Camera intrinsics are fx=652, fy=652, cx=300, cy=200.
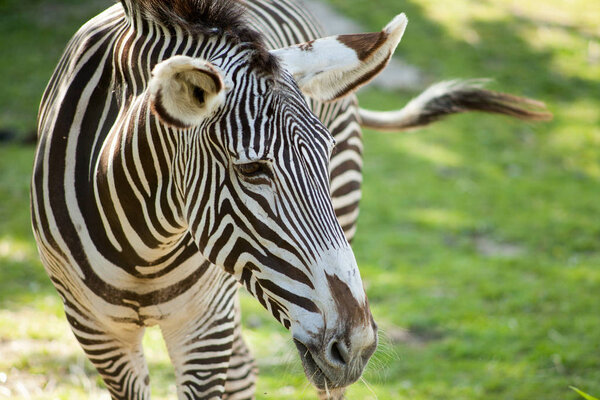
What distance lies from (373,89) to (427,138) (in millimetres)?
1617

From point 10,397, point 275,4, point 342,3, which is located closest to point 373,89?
point 342,3

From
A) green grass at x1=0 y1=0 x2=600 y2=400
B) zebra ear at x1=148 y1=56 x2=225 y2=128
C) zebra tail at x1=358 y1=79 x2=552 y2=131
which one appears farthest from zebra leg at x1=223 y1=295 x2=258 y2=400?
zebra ear at x1=148 y1=56 x2=225 y2=128

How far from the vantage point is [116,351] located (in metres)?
2.96

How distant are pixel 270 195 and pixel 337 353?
536 millimetres

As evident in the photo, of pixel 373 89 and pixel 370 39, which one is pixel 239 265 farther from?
pixel 373 89

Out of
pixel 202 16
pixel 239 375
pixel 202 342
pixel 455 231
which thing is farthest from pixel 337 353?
pixel 455 231

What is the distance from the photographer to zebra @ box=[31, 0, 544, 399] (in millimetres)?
2047

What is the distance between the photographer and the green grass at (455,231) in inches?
191

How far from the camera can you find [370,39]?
250 centimetres

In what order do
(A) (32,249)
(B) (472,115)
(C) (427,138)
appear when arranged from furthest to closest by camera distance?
(B) (472,115) → (C) (427,138) → (A) (32,249)

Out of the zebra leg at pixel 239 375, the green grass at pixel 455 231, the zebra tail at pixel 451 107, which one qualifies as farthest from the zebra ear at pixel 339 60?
the zebra tail at pixel 451 107

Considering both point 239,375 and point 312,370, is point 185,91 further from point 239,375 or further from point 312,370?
point 239,375

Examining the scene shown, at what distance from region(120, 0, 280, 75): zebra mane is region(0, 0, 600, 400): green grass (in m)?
1.13

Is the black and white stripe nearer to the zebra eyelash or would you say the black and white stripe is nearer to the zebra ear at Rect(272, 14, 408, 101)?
the zebra eyelash
